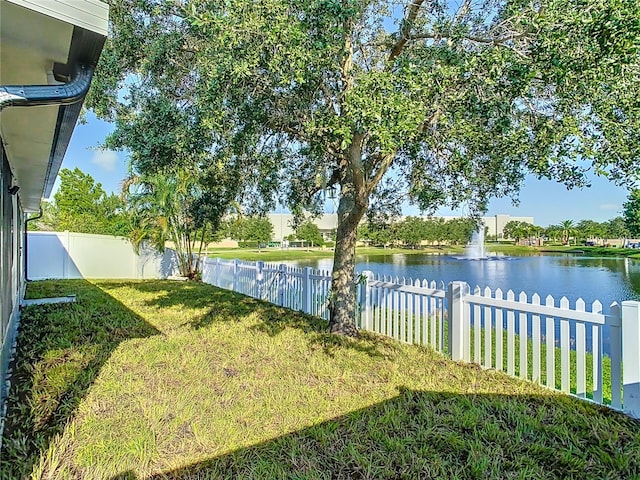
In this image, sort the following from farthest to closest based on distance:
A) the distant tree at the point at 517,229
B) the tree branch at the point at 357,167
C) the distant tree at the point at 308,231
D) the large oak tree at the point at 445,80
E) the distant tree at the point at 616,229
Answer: the distant tree at the point at 517,229 → the distant tree at the point at 616,229 → the distant tree at the point at 308,231 → the tree branch at the point at 357,167 → the large oak tree at the point at 445,80

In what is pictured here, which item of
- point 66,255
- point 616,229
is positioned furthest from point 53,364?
point 616,229

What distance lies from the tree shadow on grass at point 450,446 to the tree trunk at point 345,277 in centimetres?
243

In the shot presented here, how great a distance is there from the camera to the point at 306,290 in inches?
311

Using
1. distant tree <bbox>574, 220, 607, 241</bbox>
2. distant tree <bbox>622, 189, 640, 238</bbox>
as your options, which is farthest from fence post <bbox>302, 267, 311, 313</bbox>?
distant tree <bbox>574, 220, 607, 241</bbox>

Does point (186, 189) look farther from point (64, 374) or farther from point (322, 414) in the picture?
point (322, 414)

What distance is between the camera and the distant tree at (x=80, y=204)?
25.8m

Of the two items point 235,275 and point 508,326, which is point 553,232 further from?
point 508,326

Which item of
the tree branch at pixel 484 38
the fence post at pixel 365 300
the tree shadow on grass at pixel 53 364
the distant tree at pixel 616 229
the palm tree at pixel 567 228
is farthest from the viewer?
the palm tree at pixel 567 228

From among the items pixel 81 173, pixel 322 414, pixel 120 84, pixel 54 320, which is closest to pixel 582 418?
pixel 322 414

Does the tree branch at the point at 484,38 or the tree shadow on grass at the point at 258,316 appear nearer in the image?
the tree branch at the point at 484,38

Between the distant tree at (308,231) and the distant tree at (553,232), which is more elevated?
the distant tree at (553,232)

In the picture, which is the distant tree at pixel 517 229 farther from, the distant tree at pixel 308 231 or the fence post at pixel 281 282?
the fence post at pixel 281 282

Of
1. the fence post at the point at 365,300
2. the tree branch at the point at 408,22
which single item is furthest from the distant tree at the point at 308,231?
the tree branch at the point at 408,22

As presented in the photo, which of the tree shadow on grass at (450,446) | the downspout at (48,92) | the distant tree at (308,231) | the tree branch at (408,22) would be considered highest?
the tree branch at (408,22)
